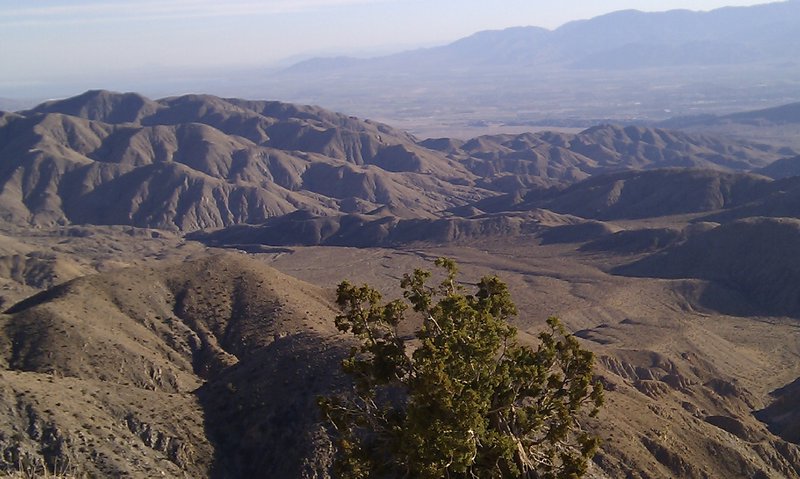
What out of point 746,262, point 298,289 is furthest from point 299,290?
point 746,262

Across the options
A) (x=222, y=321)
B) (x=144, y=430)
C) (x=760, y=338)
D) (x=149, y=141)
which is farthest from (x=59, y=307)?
(x=149, y=141)

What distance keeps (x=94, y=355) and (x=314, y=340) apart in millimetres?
14507

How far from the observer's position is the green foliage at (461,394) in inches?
546

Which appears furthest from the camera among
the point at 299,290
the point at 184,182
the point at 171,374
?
the point at 184,182

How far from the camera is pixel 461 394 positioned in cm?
1407

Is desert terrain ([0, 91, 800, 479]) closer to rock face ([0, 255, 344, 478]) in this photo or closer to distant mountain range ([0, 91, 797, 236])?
rock face ([0, 255, 344, 478])

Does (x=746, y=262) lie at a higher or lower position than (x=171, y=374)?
lower

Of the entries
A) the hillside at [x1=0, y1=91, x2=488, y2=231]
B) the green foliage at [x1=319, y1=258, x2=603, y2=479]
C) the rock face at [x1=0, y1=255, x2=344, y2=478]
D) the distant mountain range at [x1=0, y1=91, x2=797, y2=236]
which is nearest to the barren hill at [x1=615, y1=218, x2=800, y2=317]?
the distant mountain range at [x1=0, y1=91, x2=797, y2=236]

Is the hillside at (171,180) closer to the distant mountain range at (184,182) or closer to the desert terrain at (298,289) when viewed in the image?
the distant mountain range at (184,182)

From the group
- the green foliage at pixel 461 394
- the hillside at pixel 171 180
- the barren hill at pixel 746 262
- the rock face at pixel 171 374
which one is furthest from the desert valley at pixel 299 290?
the green foliage at pixel 461 394

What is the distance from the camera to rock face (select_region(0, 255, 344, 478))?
103ft

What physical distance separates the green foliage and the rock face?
56.2ft

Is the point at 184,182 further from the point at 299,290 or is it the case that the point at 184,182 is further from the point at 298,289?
the point at 299,290

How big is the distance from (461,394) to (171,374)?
35.2 metres
